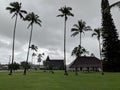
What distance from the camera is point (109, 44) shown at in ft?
283

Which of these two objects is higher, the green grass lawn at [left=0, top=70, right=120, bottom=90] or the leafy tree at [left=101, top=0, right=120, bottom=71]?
the leafy tree at [left=101, top=0, right=120, bottom=71]

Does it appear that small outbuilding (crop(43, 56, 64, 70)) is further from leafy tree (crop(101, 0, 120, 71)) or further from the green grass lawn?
the green grass lawn

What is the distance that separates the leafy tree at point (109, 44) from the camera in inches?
3322

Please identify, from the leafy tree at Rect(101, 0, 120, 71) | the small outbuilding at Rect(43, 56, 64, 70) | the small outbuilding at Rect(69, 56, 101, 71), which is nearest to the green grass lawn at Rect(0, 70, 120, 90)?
the leafy tree at Rect(101, 0, 120, 71)

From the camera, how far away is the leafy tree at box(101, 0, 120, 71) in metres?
84.4

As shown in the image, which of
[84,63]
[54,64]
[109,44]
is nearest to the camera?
[109,44]

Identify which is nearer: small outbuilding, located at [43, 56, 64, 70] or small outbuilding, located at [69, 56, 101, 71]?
small outbuilding, located at [69, 56, 101, 71]

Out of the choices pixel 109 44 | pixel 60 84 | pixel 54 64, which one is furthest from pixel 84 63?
pixel 54 64

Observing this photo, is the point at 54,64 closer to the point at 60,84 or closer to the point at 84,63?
the point at 84,63

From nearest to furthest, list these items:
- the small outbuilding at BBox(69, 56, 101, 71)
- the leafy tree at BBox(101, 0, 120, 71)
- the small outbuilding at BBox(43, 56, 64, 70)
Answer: the leafy tree at BBox(101, 0, 120, 71)
the small outbuilding at BBox(69, 56, 101, 71)
the small outbuilding at BBox(43, 56, 64, 70)

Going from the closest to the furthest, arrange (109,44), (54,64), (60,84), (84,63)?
(60,84)
(109,44)
(84,63)
(54,64)

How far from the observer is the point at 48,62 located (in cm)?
16938

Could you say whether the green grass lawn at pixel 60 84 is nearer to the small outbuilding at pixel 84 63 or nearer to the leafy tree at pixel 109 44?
the leafy tree at pixel 109 44

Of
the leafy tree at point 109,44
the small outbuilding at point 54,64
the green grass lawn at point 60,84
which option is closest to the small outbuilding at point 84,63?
the leafy tree at point 109,44
